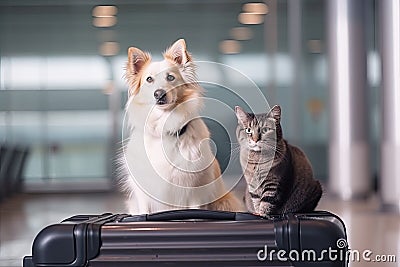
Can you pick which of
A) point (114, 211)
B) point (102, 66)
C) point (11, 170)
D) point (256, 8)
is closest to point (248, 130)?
point (114, 211)

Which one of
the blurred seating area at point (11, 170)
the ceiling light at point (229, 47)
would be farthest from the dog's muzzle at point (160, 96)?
the ceiling light at point (229, 47)

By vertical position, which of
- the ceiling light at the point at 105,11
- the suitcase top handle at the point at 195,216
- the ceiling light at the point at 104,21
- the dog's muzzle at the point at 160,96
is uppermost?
the ceiling light at the point at 105,11

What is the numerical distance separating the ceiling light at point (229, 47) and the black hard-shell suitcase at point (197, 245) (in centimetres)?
936

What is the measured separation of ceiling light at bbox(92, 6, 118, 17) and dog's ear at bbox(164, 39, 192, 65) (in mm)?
9595

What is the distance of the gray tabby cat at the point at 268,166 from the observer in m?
1.26

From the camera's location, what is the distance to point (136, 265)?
3.52 feet

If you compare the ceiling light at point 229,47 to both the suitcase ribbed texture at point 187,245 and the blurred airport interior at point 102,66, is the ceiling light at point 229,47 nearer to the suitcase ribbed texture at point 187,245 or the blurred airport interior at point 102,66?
the blurred airport interior at point 102,66

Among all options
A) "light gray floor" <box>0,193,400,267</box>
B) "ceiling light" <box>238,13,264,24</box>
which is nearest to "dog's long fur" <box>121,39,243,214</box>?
"light gray floor" <box>0,193,400,267</box>

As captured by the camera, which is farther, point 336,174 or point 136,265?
point 336,174

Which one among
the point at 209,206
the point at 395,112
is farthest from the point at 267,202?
the point at 395,112

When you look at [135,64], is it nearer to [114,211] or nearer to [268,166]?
[268,166]

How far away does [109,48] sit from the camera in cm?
1060

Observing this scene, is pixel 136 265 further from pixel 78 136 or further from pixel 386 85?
pixel 78 136

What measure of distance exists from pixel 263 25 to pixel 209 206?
9090mm
